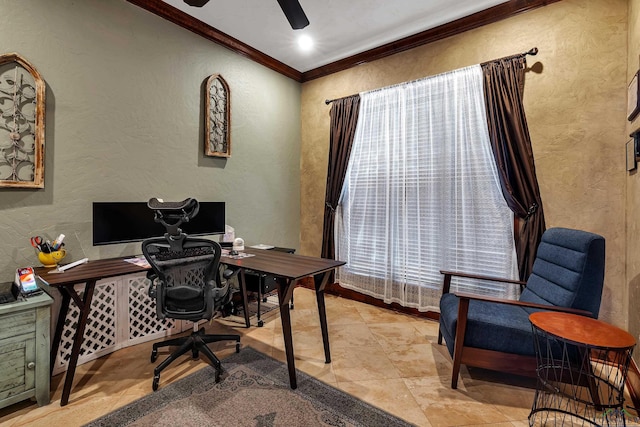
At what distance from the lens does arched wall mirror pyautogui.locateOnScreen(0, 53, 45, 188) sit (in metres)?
2.12

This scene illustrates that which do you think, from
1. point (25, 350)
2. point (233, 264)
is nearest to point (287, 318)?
point (233, 264)

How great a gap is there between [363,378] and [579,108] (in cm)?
288

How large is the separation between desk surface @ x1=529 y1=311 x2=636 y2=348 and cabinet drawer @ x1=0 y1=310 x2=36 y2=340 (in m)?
2.99

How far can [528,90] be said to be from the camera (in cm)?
276

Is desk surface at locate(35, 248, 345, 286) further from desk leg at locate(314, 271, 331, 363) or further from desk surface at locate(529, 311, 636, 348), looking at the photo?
desk surface at locate(529, 311, 636, 348)

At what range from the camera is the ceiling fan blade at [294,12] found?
6.78ft

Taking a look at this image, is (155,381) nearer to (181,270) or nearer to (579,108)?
(181,270)

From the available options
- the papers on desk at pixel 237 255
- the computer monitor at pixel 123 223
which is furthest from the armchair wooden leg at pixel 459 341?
the computer monitor at pixel 123 223

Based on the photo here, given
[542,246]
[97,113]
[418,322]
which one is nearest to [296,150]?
[97,113]

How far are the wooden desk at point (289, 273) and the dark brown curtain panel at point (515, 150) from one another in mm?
1742

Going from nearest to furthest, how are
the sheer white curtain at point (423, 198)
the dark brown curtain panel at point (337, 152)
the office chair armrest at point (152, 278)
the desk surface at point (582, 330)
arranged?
the desk surface at point (582, 330) < the office chair armrest at point (152, 278) < the sheer white curtain at point (423, 198) < the dark brown curtain panel at point (337, 152)

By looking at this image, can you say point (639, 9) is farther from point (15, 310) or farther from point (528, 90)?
point (15, 310)

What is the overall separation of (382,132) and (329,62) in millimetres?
1365

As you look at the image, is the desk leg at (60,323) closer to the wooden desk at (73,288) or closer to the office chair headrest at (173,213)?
the wooden desk at (73,288)
